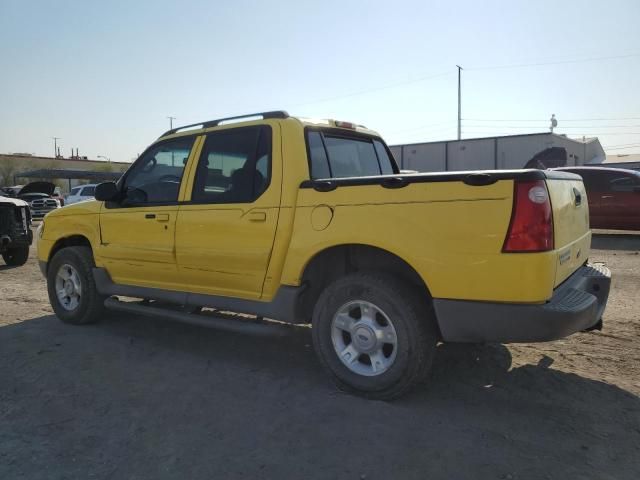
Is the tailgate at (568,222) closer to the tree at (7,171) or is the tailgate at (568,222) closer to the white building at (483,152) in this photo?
the white building at (483,152)

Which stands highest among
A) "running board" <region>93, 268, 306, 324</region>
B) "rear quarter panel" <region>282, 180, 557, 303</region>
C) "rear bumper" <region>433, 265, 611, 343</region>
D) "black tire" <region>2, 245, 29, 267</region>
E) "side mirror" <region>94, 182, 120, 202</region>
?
"side mirror" <region>94, 182, 120, 202</region>

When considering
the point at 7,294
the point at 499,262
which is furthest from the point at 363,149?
the point at 7,294

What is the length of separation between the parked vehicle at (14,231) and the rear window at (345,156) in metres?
8.13

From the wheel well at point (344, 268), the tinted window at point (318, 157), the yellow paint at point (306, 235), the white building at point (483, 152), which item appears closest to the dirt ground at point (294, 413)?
the wheel well at point (344, 268)

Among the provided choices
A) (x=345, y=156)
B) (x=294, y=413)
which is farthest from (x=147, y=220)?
(x=294, y=413)

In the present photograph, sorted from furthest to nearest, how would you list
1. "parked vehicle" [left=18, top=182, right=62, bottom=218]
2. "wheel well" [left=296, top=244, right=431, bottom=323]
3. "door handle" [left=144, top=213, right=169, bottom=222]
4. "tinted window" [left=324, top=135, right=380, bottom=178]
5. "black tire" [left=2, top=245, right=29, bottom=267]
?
"parked vehicle" [left=18, top=182, right=62, bottom=218] → "black tire" [left=2, top=245, right=29, bottom=267] → "door handle" [left=144, top=213, right=169, bottom=222] → "tinted window" [left=324, top=135, right=380, bottom=178] → "wheel well" [left=296, top=244, right=431, bottom=323]

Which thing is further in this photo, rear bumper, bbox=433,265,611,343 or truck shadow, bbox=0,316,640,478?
rear bumper, bbox=433,265,611,343

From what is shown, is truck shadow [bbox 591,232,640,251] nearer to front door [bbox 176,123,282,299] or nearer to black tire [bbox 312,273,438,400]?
black tire [bbox 312,273,438,400]

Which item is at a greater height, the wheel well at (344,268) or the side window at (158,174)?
the side window at (158,174)

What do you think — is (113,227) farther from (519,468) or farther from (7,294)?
(519,468)

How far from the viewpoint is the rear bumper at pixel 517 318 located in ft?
10.3

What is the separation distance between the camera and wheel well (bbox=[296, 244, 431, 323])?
12.3 ft

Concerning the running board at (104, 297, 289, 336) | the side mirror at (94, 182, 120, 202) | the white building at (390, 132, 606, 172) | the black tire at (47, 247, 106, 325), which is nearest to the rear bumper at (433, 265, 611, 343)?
the running board at (104, 297, 289, 336)

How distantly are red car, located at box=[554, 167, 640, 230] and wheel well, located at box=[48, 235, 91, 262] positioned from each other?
956cm
